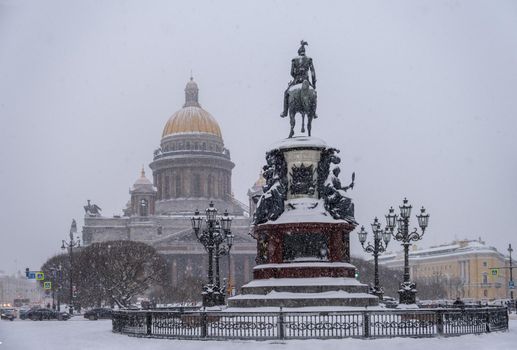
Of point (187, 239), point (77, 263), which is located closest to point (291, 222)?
point (77, 263)

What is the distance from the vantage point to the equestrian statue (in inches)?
1173

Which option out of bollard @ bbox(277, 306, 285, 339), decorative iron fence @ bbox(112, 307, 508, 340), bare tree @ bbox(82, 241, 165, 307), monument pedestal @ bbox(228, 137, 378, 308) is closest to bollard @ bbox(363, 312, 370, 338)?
decorative iron fence @ bbox(112, 307, 508, 340)

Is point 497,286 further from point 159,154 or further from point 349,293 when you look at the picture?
point 349,293

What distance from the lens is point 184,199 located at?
419ft

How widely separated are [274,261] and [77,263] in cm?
5554

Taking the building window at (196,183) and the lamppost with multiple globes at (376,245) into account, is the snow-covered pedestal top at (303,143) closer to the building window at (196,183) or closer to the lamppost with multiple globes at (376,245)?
the lamppost with multiple globes at (376,245)

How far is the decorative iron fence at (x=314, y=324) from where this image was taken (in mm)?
22297

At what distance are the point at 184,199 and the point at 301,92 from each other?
3901 inches

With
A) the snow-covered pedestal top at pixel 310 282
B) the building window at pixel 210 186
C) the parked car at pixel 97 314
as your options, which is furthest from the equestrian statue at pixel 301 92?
the building window at pixel 210 186

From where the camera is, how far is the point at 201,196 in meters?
128

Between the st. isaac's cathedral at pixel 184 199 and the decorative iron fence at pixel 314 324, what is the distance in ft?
302

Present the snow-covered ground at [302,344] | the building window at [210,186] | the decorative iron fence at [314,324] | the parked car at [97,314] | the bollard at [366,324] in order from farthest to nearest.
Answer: the building window at [210,186] < the parked car at [97,314] < the decorative iron fence at [314,324] < the bollard at [366,324] < the snow-covered ground at [302,344]

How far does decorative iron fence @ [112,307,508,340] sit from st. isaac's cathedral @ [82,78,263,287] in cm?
9195

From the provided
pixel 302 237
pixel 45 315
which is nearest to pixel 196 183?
pixel 45 315
